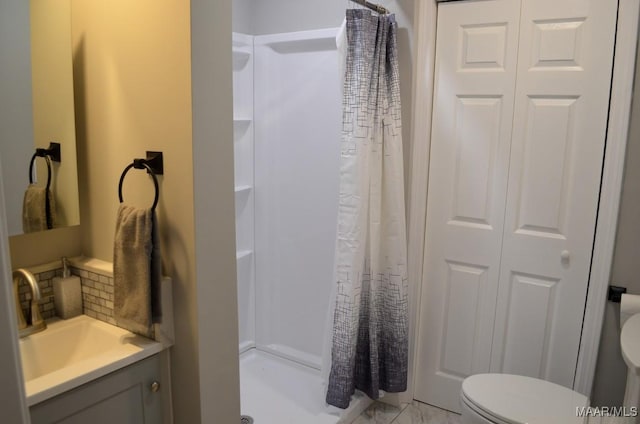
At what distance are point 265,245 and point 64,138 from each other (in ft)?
5.30

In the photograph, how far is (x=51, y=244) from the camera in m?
1.66

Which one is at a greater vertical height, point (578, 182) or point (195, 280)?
point (578, 182)

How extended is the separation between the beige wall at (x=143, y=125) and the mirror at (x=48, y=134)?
0.14 ft

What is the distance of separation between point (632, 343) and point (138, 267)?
1.57m

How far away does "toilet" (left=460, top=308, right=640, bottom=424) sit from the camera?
1.76 metres

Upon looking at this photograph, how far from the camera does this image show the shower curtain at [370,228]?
2.15 metres

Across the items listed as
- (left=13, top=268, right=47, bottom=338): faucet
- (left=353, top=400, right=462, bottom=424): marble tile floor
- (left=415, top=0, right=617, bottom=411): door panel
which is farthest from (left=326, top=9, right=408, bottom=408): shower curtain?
(left=13, top=268, right=47, bottom=338): faucet

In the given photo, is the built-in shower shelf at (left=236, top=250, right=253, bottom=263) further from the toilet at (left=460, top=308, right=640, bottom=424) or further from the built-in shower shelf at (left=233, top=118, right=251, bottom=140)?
the toilet at (left=460, top=308, right=640, bottom=424)

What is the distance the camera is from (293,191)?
9.57 ft

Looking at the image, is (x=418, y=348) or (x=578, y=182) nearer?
(x=578, y=182)

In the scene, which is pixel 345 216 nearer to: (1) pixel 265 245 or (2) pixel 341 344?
(2) pixel 341 344

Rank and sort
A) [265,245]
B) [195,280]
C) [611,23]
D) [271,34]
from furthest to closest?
[265,245], [271,34], [611,23], [195,280]

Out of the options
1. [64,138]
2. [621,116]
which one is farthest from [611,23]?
[64,138]

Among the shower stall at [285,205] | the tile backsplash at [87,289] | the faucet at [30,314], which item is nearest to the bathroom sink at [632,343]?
the shower stall at [285,205]
